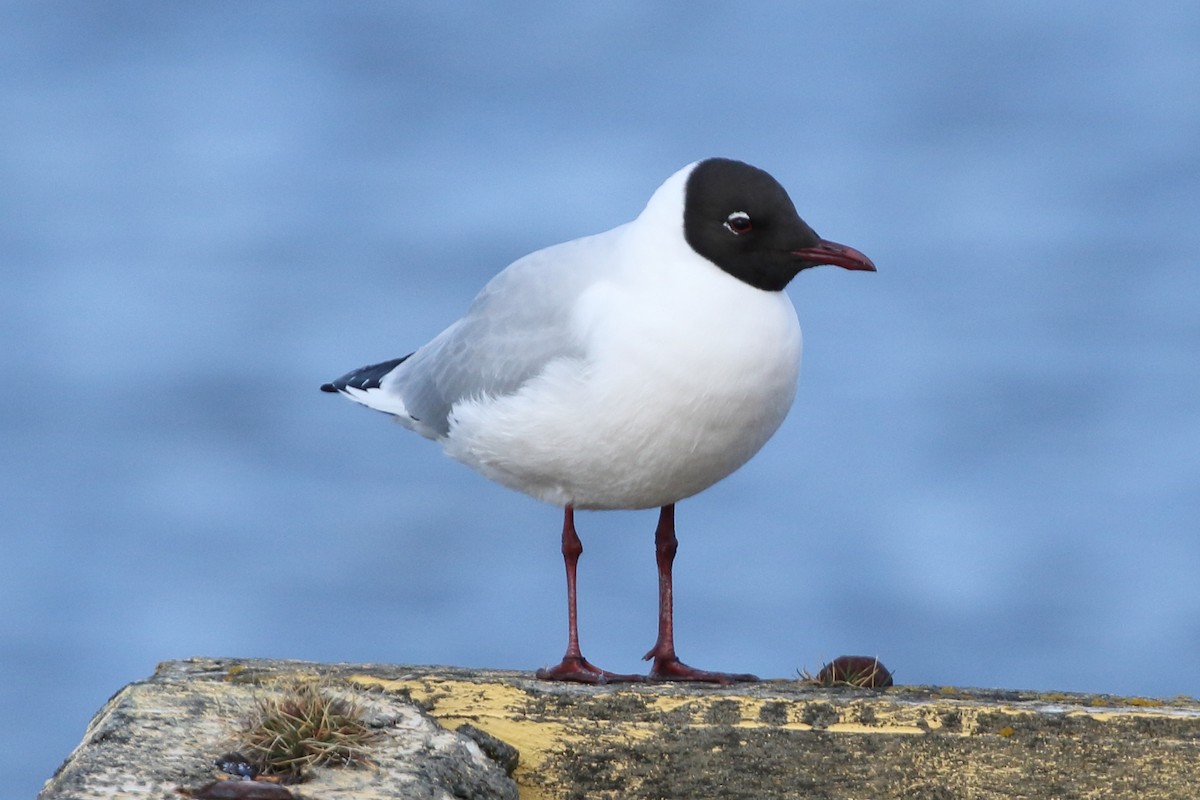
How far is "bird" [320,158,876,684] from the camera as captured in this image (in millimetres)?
6027

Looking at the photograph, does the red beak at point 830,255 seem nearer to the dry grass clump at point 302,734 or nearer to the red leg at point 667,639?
the red leg at point 667,639

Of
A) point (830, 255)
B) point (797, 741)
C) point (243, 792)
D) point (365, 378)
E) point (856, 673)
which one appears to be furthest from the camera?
point (365, 378)

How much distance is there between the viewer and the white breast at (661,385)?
6016mm

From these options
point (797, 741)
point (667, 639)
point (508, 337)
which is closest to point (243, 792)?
point (797, 741)

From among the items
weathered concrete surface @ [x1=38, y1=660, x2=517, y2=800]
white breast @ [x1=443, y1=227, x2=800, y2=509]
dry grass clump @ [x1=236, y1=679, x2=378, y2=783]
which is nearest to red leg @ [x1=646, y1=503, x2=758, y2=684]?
white breast @ [x1=443, y1=227, x2=800, y2=509]

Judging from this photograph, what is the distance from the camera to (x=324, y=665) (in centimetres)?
585

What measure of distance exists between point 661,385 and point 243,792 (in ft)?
7.47

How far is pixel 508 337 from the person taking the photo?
664 cm

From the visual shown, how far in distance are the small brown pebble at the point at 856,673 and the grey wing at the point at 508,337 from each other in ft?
4.45

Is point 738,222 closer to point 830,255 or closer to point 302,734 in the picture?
point 830,255

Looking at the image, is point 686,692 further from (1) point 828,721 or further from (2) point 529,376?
(2) point 529,376

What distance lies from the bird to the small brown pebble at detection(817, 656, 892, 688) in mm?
364

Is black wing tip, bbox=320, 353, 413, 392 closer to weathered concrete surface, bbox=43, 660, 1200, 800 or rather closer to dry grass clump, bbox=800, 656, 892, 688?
weathered concrete surface, bbox=43, 660, 1200, 800

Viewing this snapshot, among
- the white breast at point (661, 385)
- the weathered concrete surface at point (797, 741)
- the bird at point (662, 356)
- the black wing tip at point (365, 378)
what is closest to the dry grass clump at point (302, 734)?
the weathered concrete surface at point (797, 741)
